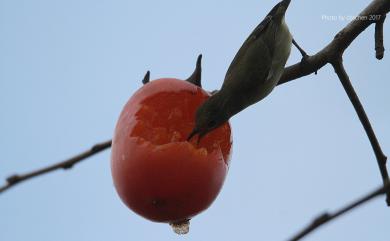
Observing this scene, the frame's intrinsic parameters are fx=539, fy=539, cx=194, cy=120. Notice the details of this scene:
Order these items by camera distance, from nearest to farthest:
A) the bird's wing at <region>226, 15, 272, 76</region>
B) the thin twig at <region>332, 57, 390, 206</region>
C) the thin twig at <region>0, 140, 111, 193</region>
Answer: the thin twig at <region>0, 140, 111, 193</region> < the thin twig at <region>332, 57, 390, 206</region> < the bird's wing at <region>226, 15, 272, 76</region>

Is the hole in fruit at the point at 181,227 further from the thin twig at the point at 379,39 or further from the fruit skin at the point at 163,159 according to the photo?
the thin twig at the point at 379,39

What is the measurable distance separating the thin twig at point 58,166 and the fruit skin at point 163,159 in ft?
0.78

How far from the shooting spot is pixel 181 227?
2.54 metres

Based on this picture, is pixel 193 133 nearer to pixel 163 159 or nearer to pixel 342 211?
pixel 163 159

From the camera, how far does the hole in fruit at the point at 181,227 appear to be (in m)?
2.52

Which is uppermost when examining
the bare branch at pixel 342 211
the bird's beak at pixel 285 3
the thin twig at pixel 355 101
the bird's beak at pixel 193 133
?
the bare branch at pixel 342 211

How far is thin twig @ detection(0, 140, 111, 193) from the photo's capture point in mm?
1408

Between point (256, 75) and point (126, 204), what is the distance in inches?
72.5

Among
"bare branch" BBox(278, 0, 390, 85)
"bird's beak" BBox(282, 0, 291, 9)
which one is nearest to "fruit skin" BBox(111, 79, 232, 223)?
"bare branch" BBox(278, 0, 390, 85)

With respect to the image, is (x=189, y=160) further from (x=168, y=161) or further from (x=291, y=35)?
(x=291, y=35)

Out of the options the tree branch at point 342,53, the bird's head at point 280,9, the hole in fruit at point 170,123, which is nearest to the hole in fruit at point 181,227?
the hole in fruit at point 170,123

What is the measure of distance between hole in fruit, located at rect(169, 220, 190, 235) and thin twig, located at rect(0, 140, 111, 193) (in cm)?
60

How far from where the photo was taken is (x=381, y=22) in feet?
9.40

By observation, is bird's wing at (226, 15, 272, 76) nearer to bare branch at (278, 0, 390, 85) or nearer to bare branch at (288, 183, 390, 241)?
bare branch at (278, 0, 390, 85)
